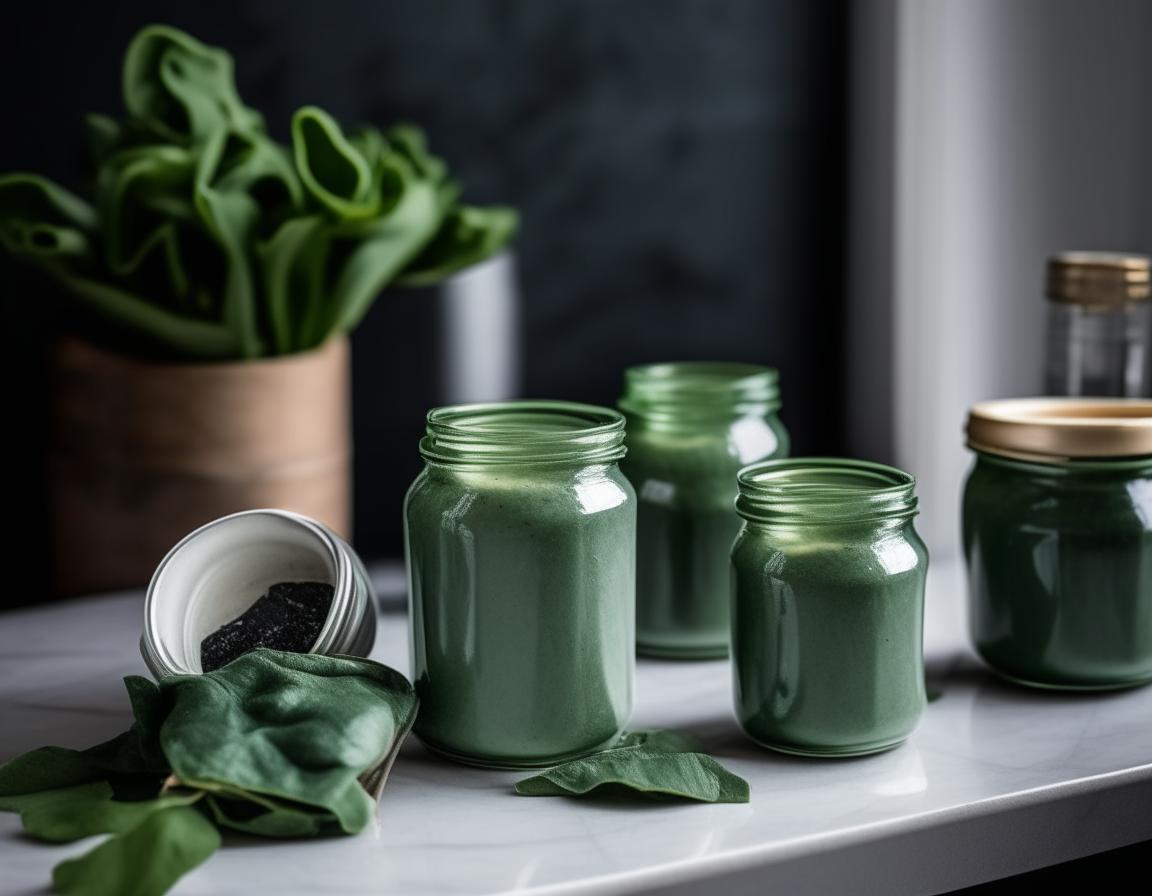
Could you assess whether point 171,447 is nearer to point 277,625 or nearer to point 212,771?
point 277,625

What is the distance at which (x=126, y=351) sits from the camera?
0.90m

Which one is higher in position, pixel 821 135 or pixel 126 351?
pixel 821 135

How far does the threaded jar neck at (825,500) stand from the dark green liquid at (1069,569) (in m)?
0.09

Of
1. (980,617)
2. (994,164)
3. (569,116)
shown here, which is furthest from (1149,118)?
(980,617)

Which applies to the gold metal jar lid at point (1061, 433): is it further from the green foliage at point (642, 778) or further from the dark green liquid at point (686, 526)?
the green foliage at point (642, 778)

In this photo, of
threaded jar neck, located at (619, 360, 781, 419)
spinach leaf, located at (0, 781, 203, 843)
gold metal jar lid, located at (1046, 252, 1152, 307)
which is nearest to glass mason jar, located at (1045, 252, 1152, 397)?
gold metal jar lid, located at (1046, 252, 1152, 307)

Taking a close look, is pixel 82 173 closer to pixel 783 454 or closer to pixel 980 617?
pixel 783 454

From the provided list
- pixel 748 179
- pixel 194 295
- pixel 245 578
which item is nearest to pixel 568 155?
pixel 748 179

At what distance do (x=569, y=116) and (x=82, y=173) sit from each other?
0.40 meters

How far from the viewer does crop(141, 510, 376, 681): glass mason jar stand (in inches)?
25.0

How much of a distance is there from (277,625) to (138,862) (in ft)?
0.58

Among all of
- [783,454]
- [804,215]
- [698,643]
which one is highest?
[804,215]

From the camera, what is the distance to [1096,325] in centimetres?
84

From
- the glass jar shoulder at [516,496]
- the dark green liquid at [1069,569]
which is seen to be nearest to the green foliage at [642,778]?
the glass jar shoulder at [516,496]
